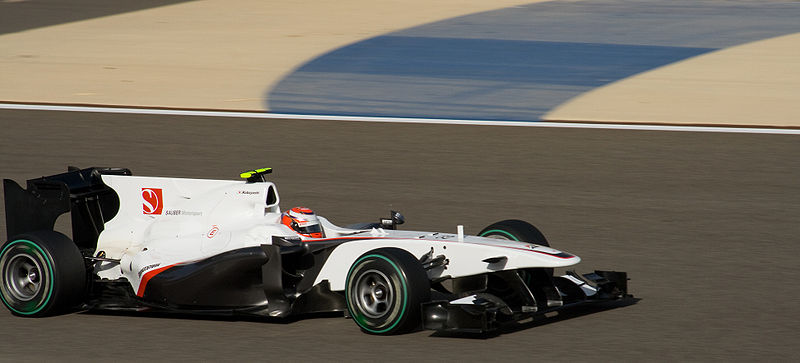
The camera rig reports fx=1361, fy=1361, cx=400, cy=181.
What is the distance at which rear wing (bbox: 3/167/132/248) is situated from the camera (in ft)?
29.1

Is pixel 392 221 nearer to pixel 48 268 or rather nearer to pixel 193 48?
pixel 48 268

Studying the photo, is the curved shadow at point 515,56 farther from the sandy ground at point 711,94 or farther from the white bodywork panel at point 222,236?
the white bodywork panel at point 222,236

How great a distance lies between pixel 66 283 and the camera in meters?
8.31

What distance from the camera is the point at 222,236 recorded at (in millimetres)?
8352

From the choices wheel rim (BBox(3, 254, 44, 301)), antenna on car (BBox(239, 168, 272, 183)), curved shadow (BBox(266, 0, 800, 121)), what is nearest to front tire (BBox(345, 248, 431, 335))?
antenna on car (BBox(239, 168, 272, 183))

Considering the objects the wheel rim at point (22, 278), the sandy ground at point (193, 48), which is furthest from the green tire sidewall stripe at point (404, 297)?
the sandy ground at point (193, 48)

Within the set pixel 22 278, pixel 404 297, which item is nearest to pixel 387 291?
pixel 404 297

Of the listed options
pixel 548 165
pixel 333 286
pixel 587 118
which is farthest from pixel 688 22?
pixel 333 286

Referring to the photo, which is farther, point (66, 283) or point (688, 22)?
point (688, 22)

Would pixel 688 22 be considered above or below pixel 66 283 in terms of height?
above

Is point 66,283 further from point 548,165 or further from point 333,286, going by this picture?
point 548,165

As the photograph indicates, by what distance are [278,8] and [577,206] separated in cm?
1458

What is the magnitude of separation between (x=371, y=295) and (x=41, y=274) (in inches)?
83.5

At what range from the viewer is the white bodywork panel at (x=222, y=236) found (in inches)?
307
